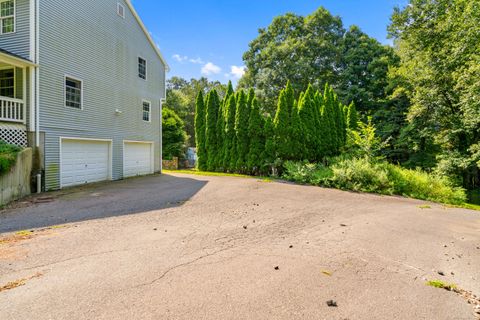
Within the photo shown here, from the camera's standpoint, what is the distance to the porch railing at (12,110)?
8.58 meters

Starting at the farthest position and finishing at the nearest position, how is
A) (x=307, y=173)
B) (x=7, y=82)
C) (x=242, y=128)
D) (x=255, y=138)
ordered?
(x=242, y=128) → (x=255, y=138) → (x=307, y=173) → (x=7, y=82)

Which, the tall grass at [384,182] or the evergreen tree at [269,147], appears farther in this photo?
the evergreen tree at [269,147]

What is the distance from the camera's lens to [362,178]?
1091 cm

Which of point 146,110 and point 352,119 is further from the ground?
point 146,110

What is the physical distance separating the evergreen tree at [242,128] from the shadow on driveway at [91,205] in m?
5.37

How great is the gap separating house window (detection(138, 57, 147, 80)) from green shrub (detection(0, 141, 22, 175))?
26.4ft

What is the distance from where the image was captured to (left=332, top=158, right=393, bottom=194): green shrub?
418 inches

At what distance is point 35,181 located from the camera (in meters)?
9.02

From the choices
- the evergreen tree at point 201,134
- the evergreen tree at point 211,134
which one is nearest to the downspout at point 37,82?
the evergreen tree at point 211,134

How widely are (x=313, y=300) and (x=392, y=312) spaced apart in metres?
0.74

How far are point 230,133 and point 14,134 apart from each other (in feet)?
32.3

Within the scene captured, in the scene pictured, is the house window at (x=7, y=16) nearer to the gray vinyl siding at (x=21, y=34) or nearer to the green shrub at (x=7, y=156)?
the gray vinyl siding at (x=21, y=34)

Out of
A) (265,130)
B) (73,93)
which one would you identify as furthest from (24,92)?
(265,130)

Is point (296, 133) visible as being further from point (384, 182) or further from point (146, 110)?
point (146, 110)
